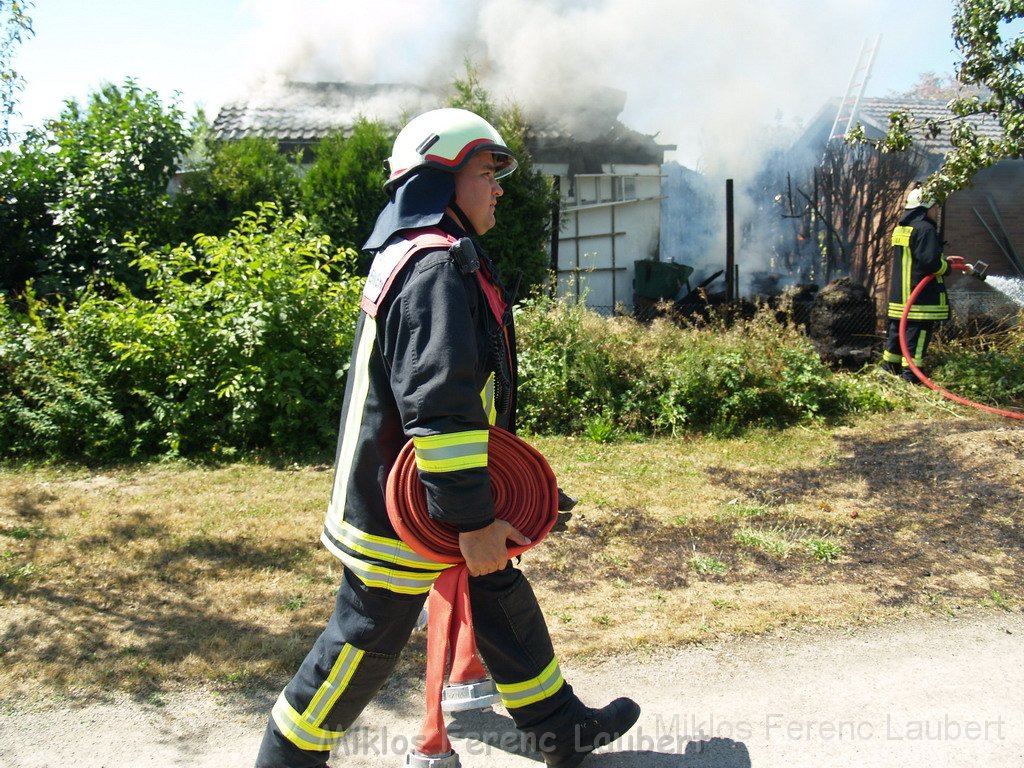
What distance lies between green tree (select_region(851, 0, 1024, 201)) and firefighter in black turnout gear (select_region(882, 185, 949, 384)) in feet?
2.61

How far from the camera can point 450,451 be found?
2215mm

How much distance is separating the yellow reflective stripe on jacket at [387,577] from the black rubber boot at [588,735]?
732 millimetres

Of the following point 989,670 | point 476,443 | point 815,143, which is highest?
point 815,143

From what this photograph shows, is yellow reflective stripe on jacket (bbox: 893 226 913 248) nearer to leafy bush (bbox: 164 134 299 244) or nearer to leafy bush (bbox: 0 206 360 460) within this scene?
leafy bush (bbox: 0 206 360 460)

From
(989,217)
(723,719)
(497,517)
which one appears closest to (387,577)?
(497,517)

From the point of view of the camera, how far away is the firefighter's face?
2.56 metres

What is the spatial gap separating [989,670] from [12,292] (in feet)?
30.1

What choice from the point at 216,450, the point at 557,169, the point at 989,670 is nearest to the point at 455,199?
the point at 989,670

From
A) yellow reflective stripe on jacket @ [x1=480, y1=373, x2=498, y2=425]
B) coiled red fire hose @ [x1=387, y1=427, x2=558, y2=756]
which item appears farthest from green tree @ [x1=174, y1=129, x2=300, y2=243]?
coiled red fire hose @ [x1=387, y1=427, x2=558, y2=756]

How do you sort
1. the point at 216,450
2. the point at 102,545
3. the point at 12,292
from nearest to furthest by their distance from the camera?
the point at 102,545 < the point at 216,450 < the point at 12,292

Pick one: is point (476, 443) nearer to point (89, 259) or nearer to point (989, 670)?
point (989, 670)

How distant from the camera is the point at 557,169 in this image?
14.9 meters

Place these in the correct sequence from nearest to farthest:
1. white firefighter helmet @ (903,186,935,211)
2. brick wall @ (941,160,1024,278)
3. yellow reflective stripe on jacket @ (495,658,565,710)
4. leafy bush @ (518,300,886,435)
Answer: yellow reflective stripe on jacket @ (495,658,565,710) → leafy bush @ (518,300,886,435) → white firefighter helmet @ (903,186,935,211) → brick wall @ (941,160,1024,278)

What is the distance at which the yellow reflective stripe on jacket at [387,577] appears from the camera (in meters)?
2.43
